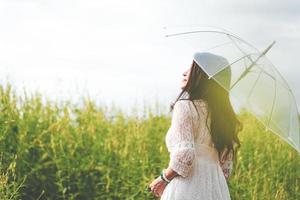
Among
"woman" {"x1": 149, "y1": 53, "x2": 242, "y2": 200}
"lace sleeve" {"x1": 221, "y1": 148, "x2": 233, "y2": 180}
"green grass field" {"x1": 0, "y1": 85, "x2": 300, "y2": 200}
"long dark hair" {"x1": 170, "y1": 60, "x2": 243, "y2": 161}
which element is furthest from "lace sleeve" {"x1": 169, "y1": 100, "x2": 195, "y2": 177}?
"green grass field" {"x1": 0, "y1": 85, "x2": 300, "y2": 200}

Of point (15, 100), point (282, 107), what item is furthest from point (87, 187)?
point (282, 107)

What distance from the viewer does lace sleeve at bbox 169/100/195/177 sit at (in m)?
3.88

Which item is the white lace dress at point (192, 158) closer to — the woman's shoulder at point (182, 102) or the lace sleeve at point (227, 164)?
the woman's shoulder at point (182, 102)

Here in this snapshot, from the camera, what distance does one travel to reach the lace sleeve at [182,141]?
3879mm

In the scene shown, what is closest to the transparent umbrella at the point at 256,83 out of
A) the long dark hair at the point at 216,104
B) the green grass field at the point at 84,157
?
the long dark hair at the point at 216,104

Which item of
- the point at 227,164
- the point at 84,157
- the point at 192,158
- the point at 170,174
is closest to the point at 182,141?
the point at 192,158

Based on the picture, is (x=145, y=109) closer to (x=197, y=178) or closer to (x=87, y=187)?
(x=87, y=187)

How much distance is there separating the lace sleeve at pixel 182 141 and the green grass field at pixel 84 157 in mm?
2526

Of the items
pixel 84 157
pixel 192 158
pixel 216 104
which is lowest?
pixel 84 157

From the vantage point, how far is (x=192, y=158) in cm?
390

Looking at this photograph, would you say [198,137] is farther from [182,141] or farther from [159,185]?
[159,185]

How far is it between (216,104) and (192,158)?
1.23ft

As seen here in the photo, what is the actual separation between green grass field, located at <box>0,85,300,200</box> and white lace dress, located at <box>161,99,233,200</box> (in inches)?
94.3

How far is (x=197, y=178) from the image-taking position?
13.1 ft
